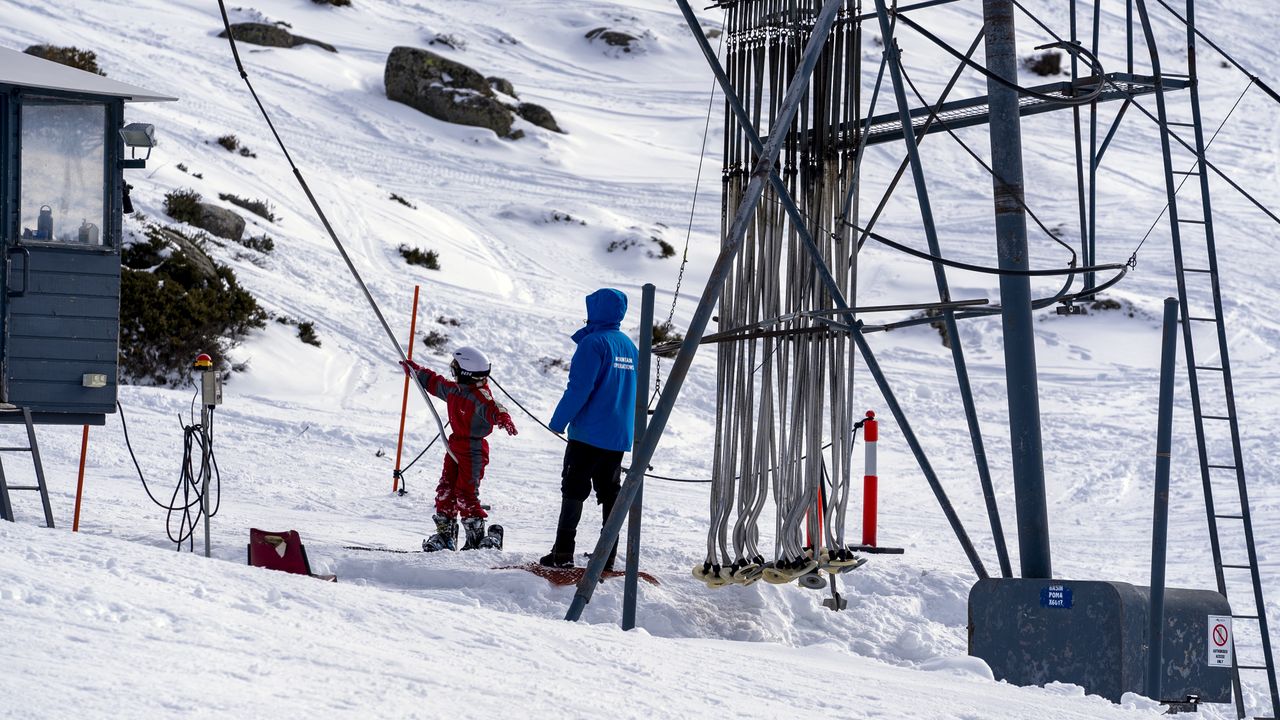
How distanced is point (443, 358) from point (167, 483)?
7142mm

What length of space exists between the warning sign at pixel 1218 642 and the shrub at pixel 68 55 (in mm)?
24672

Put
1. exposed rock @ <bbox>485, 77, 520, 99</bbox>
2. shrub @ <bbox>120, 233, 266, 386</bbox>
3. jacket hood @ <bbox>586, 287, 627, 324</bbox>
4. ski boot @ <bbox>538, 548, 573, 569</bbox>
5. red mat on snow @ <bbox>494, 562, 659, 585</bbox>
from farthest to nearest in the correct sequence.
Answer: exposed rock @ <bbox>485, 77, 520, 99</bbox> → shrub @ <bbox>120, 233, 266, 386</bbox> → jacket hood @ <bbox>586, 287, 627, 324</bbox> → ski boot @ <bbox>538, 548, 573, 569</bbox> → red mat on snow @ <bbox>494, 562, 659, 585</bbox>

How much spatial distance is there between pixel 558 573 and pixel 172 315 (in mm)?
9623

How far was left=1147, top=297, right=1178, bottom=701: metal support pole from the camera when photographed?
18.7ft

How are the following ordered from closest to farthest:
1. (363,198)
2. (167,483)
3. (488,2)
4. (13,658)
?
(13,658) → (167,483) → (363,198) → (488,2)

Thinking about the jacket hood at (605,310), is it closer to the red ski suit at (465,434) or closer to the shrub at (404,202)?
the red ski suit at (465,434)

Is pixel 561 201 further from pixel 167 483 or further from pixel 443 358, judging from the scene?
pixel 167 483

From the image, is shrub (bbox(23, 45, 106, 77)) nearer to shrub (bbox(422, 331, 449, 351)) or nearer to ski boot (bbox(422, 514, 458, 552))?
shrub (bbox(422, 331, 449, 351))

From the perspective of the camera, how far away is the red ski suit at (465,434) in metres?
8.23

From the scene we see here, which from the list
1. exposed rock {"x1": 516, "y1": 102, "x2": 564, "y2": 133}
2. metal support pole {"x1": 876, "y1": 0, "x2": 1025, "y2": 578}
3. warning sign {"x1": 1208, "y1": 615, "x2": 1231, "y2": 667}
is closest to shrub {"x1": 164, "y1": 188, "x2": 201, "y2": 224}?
metal support pole {"x1": 876, "y1": 0, "x2": 1025, "y2": 578}

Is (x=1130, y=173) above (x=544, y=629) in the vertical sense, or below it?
above

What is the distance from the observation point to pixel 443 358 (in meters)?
17.5

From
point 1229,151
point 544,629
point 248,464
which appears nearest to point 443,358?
point 248,464

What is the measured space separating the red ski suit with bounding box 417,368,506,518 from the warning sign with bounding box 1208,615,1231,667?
3.97 m
